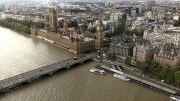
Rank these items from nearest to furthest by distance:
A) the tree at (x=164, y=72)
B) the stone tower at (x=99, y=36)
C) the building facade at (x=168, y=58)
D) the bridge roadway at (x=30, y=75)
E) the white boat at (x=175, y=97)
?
the white boat at (x=175, y=97) < the bridge roadway at (x=30, y=75) < the tree at (x=164, y=72) < the building facade at (x=168, y=58) < the stone tower at (x=99, y=36)

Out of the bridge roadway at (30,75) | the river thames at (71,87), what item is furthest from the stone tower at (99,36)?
the bridge roadway at (30,75)

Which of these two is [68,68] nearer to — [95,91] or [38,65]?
[38,65]

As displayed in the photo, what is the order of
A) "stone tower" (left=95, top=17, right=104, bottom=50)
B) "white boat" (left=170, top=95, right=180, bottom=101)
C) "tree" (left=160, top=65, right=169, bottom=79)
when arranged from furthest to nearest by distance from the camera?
"stone tower" (left=95, top=17, right=104, bottom=50) → "tree" (left=160, top=65, right=169, bottom=79) → "white boat" (left=170, top=95, right=180, bottom=101)

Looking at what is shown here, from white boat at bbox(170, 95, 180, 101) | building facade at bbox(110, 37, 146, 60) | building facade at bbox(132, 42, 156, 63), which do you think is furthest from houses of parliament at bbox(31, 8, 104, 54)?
white boat at bbox(170, 95, 180, 101)

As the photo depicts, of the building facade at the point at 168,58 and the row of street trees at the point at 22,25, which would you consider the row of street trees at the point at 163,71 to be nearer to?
the building facade at the point at 168,58

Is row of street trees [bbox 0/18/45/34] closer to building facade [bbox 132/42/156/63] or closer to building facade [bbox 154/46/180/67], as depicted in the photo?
building facade [bbox 132/42/156/63]

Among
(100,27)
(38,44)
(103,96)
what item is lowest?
(103,96)

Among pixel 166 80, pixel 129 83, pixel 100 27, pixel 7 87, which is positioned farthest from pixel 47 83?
pixel 100 27

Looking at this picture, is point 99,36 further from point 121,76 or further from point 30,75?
point 30,75

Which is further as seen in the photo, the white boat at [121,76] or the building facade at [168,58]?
the building facade at [168,58]
